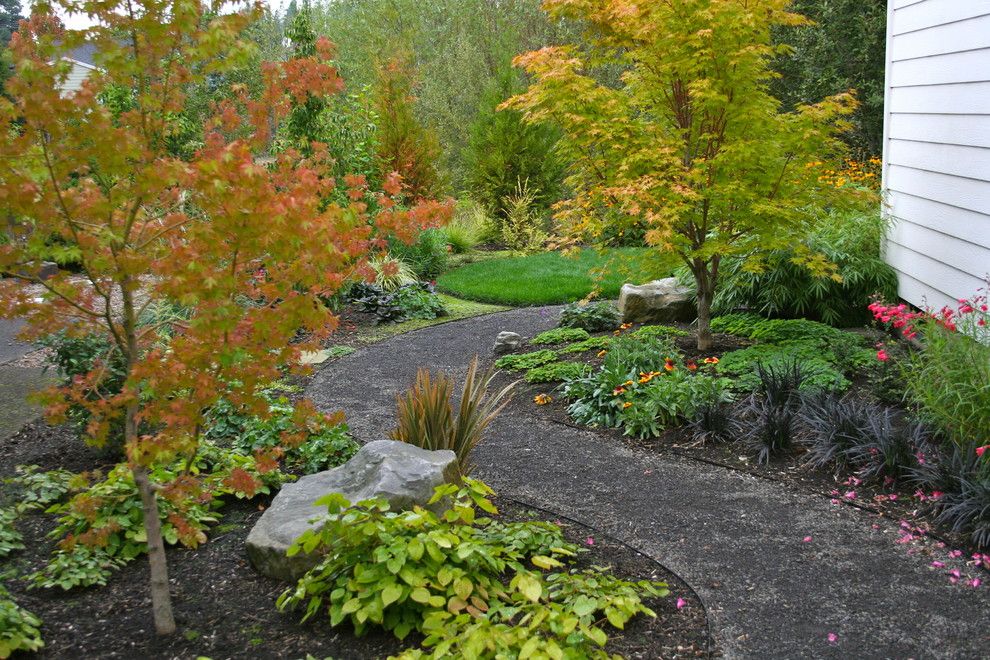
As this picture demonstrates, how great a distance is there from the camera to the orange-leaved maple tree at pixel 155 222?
270 centimetres

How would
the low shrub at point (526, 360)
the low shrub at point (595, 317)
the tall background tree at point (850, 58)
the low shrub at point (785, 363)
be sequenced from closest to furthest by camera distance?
the low shrub at point (785, 363)
the low shrub at point (526, 360)
the low shrub at point (595, 317)
the tall background tree at point (850, 58)

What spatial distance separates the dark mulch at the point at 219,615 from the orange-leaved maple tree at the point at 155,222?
0.18m

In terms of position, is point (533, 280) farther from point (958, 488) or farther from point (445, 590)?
point (445, 590)

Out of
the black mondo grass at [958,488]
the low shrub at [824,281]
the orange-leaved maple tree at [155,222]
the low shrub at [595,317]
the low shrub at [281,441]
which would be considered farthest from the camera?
the low shrub at [595,317]

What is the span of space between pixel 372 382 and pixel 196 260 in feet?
15.0

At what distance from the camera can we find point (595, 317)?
27.7ft

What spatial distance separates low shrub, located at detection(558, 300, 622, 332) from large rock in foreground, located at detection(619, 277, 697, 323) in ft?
0.54

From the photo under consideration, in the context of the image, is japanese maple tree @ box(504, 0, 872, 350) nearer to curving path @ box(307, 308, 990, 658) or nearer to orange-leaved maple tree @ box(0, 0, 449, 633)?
curving path @ box(307, 308, 990, 658)

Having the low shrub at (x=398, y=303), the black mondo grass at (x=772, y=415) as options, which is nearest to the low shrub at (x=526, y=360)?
the black mondo grass at (x=772, y=415)

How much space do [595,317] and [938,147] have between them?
3.42 m

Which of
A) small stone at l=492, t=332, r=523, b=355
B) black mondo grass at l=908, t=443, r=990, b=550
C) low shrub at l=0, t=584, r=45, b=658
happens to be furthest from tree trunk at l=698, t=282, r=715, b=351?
low shrub at l=0, t=584, r=45, b=658

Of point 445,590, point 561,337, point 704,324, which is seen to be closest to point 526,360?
point 561,337

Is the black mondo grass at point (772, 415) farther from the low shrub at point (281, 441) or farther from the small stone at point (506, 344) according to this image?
the small stone at point (506, 344)

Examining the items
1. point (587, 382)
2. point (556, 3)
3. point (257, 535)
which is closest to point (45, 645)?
point (257, 535)
